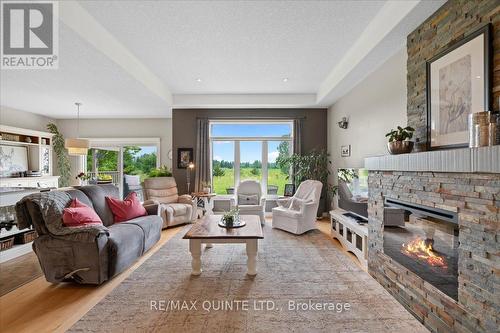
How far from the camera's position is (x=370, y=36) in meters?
2.92

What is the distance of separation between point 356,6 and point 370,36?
1.80 feet

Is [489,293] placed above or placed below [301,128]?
below

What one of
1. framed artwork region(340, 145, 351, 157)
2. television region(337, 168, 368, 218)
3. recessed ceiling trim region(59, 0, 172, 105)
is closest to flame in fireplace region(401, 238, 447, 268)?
television region(337, 168, 368, 218)

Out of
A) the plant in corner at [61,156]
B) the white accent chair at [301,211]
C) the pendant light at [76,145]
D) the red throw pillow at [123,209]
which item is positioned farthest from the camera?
the plant in corner at [61,156]

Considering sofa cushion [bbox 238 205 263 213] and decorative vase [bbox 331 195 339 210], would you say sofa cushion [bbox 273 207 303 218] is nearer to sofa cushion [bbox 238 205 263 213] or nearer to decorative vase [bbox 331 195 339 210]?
sofa cushion [bbox 238 205 263 213]

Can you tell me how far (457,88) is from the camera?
6.50 feet

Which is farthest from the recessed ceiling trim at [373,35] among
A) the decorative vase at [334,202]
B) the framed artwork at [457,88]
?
the decorative vase at [334,202]

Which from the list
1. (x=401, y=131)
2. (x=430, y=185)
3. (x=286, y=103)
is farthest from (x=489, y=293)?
(x=286, y=103)

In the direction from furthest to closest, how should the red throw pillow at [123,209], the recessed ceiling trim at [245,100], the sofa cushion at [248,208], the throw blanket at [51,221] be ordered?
1. the recessed ceiling trim at [245,100]
2. the sofa cushion at [248,208]
3. the red throw pillow at [123,209]
4. the throw blanket at [51,221]

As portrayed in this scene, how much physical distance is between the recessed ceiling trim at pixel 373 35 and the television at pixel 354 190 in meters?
1.58

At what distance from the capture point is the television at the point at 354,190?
349 cm

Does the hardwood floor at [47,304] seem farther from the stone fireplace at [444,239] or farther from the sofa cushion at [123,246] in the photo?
the stone fireplace at [444,239]

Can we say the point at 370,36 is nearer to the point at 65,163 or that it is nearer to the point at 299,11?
the point at 299,11

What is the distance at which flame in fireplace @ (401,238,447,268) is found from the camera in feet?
6.20
